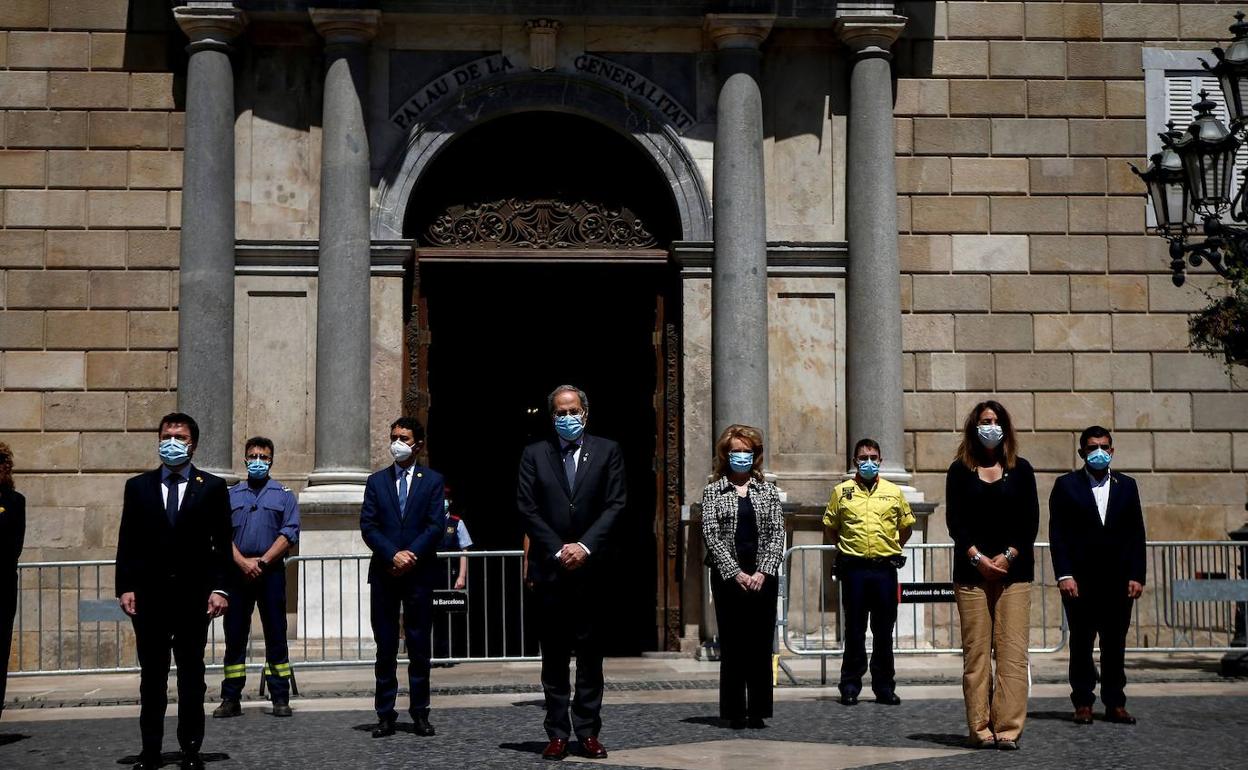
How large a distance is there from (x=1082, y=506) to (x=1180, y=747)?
1895 millimetres

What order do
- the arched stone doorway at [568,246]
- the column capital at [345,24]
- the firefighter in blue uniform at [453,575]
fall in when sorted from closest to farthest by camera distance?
the firefighter in blue uniform at [453,575], the column capital at [345,24], the arched stone doorway at [568,246]

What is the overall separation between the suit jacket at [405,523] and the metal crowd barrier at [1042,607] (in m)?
4.64

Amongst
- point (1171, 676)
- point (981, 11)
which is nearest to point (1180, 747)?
point (1171, 676)

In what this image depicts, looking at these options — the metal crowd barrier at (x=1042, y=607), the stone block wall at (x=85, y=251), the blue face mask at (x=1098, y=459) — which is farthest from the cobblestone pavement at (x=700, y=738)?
the stone block wall at (x=85, y=251)

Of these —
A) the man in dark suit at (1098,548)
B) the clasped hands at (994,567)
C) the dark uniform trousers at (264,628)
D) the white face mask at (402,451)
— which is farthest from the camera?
the dark uniform trousers at (264,628)

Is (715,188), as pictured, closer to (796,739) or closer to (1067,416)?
(1067,416)

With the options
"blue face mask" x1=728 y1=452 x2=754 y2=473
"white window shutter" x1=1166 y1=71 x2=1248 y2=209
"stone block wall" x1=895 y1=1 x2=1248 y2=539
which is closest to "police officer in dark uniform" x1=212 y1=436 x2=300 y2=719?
"blue face mask" x1=728 y1=452 x2=754 y2=473

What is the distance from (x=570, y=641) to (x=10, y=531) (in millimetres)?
3753

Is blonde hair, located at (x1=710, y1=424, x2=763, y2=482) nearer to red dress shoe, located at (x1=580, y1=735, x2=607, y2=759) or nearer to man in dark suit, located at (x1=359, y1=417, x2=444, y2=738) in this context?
man in dark suit, located at (x1=359, y1=417, x2=444, y2=738)

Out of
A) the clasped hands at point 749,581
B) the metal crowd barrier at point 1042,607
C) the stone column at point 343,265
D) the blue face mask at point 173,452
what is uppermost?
the stone column at point 343,265

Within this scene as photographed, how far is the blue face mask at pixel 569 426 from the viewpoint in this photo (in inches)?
386

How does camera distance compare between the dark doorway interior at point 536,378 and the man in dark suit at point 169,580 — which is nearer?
the man in dark suit at point 169,580

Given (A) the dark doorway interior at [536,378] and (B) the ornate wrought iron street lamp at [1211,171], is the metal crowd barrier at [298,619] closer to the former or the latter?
(A) the dark doorway interior at [536,378]

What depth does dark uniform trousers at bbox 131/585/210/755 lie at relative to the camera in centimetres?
911
